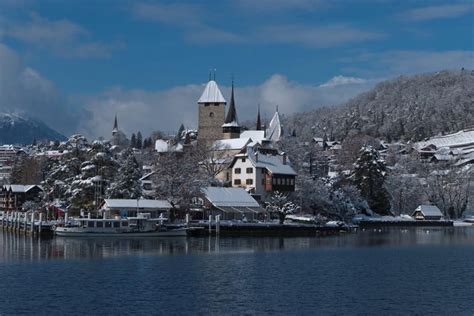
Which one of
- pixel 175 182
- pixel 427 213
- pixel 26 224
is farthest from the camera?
pixel 427 213

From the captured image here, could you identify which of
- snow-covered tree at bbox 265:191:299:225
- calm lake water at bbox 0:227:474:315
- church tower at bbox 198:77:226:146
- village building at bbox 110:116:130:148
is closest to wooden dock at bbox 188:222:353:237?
snow-covered tree at bbox 265:191:299:225

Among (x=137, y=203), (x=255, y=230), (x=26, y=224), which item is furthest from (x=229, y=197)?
(x=26, y=224)

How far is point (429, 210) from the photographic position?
337ft

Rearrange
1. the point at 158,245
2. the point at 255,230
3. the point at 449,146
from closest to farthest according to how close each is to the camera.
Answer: the point at 158,245 → the point at 255,230 → the point at 449,146

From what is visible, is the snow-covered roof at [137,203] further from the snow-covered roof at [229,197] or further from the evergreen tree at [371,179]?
the evergreen tree at [371,179]

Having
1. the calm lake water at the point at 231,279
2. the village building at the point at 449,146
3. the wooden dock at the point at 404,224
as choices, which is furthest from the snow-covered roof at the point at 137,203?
the village building at the point at 449,146

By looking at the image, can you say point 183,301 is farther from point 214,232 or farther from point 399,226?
point 399,226

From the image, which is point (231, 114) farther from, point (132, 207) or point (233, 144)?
point (132, 207)

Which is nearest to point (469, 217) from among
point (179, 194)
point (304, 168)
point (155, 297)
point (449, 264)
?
point (304, 168)

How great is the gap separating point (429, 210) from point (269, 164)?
1096 inches

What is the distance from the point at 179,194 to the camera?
71938mm

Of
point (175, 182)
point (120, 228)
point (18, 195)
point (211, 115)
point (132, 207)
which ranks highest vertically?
point (211, 115)

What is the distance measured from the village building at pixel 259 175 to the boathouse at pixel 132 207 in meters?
16.3

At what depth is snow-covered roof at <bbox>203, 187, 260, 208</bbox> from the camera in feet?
248
